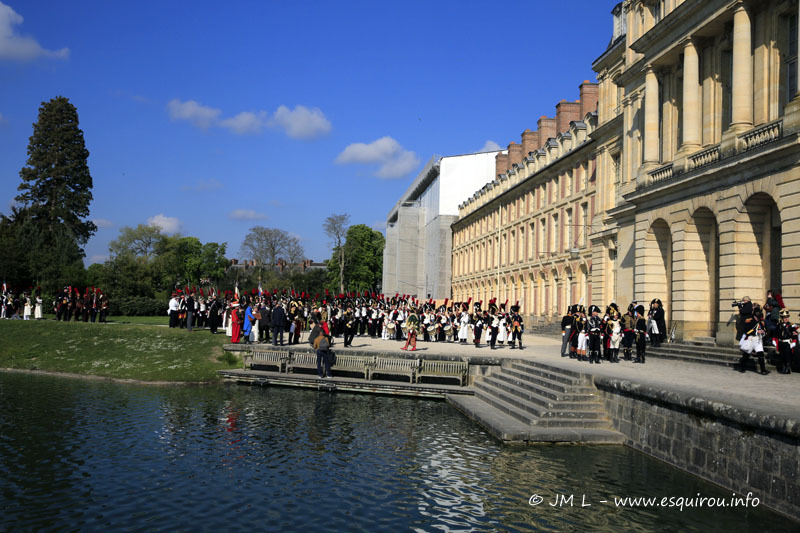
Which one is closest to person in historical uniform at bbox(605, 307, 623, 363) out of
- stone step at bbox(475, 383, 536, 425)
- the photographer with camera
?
the photographer with camera

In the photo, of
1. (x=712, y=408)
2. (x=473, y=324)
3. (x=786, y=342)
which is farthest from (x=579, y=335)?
(x=712, y=408)

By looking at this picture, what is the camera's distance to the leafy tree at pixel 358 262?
312 ft

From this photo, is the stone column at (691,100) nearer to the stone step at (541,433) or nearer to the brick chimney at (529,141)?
the stone step at (541,433)

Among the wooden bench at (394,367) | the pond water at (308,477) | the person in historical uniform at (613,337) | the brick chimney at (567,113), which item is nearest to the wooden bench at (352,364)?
the wooden bench at (394,367)

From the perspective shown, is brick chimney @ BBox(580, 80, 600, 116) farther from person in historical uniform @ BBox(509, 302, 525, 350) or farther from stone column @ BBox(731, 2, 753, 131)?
stone column @ BBox(731, 2, 753, 131)

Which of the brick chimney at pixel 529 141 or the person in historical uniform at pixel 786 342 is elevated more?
the brick chimney at pixel 529 141

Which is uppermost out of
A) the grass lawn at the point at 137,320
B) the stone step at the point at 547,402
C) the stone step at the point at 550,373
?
the grass lawn at the point at 137,320

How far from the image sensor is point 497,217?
59000mm

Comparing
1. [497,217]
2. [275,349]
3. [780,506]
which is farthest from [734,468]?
[497,217]

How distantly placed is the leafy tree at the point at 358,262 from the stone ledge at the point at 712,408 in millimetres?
77000

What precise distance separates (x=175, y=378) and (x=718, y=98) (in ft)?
Answer: 71.5

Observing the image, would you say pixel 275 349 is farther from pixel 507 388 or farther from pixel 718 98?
pixel 718 98

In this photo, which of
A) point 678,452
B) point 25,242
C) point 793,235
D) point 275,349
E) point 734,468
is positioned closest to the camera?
point 734,468

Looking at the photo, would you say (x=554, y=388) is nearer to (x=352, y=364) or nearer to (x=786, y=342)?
(x=786, y=342)
